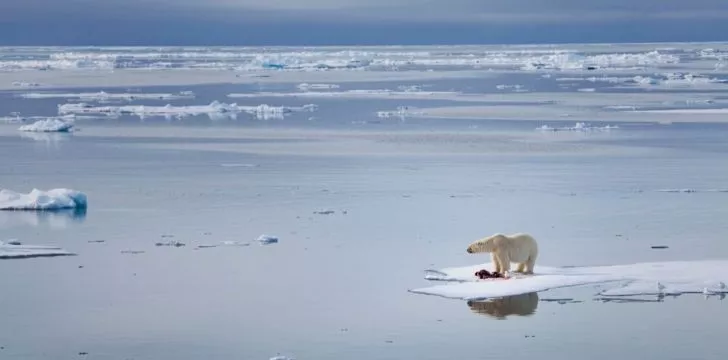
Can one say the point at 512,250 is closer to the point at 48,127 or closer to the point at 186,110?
the point at 48,127

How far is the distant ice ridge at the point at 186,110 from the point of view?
28578mm

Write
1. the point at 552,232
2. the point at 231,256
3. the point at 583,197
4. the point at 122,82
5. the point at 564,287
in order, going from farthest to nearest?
the point at 122,82
the point at 583,197
the point at 552,232
the point at 231,256
the point at 564,287

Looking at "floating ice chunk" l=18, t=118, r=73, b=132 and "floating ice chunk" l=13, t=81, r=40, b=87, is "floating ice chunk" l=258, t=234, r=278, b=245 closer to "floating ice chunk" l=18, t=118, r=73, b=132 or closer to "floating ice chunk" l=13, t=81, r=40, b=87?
"floating ice chunk" l=18, t=118, r=73, b=132

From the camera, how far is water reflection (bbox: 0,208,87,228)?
12.6 m

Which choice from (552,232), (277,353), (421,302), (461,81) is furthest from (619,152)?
(461,81)

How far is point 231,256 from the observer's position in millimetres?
10695

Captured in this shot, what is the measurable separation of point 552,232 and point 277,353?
478 centimetres

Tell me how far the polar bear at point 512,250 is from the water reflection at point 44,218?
4.61m

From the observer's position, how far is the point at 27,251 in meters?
11.0

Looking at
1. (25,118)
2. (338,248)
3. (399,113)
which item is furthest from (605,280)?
(25,118)

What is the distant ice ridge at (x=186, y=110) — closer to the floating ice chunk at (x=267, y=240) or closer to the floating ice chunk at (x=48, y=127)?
the floating ice chunk at (x=48, y=127)

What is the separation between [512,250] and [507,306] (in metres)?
0.91

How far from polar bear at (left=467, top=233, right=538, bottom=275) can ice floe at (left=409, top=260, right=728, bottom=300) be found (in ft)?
0.38

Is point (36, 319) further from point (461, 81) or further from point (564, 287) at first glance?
point (461, 81)
